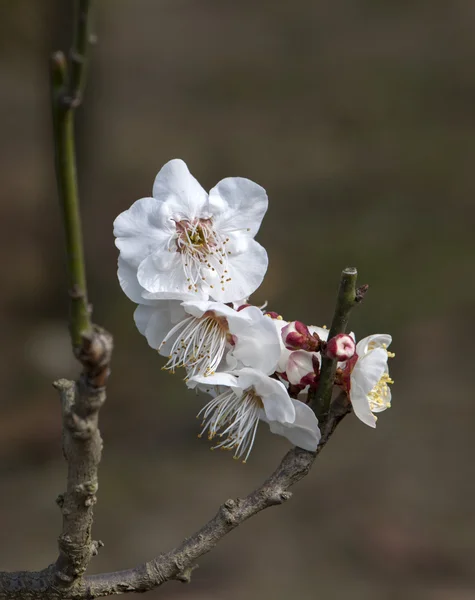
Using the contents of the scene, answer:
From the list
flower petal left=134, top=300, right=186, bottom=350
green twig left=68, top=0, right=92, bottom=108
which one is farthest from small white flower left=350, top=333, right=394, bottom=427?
green twig left=68, top=0, right=92, bottom=108

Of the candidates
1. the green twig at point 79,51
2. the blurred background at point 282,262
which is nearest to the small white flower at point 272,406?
the green twig at point 79,51

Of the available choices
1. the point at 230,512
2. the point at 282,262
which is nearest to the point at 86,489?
the point at 230,512

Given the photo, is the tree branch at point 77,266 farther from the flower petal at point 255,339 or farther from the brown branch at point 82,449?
the flower petal at point 255,339

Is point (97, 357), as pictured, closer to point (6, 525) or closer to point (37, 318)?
point (6, 525)

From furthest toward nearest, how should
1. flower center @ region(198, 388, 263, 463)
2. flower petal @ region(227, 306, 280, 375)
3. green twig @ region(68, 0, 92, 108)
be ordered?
flower center @ region(198, 388, 263, 463) < flower petal @ region(227, 306, 280, 375) < green twig @ region(68, 0, 92, 108)

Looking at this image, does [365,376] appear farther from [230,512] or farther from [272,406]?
[230,512]

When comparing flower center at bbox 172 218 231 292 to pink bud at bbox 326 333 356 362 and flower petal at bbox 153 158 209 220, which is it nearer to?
flower petal at bbox 153 158 209 220

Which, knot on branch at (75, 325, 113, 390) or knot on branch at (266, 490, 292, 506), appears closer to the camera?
knot on branch at (75, 325, 113, 390)
